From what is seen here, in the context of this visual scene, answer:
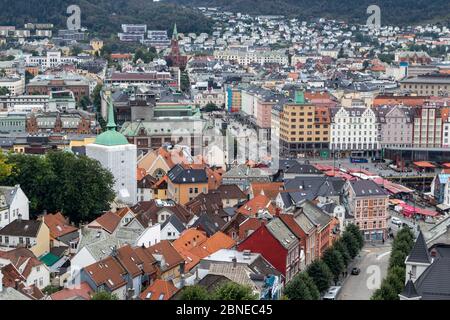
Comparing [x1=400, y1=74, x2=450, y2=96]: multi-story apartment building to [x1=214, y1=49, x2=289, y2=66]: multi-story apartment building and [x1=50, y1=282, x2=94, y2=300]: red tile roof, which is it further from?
[x1=50, y1=282, x2=94, y2=300]: red tile roof

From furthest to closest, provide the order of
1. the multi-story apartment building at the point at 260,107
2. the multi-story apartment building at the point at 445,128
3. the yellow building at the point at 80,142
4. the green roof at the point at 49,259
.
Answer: the multi-story apartment building at the point at 260,107, the multi-story apartment building at the point at 445,128, the yellow building at the point at 80,142, the green roof at the point at 49,259

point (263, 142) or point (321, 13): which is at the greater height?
point (321, 13)

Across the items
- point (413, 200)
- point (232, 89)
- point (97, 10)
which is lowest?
point (413, 200)

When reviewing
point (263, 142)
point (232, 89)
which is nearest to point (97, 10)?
point (232, 89)

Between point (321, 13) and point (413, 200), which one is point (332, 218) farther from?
point (321, 13)

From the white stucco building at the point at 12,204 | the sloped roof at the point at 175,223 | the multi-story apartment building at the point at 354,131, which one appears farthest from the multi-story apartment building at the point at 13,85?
the sloped roof at the point at 175,223

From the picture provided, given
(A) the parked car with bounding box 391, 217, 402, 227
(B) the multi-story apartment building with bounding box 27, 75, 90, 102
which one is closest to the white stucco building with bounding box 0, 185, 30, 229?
(A) the parked car with bounding box 391, 217, 402, 227

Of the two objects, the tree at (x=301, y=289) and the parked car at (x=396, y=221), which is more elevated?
the tree at (x=301, y=289)

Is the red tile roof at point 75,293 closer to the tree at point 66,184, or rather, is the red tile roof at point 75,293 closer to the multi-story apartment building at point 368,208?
the tree at point 66,184
